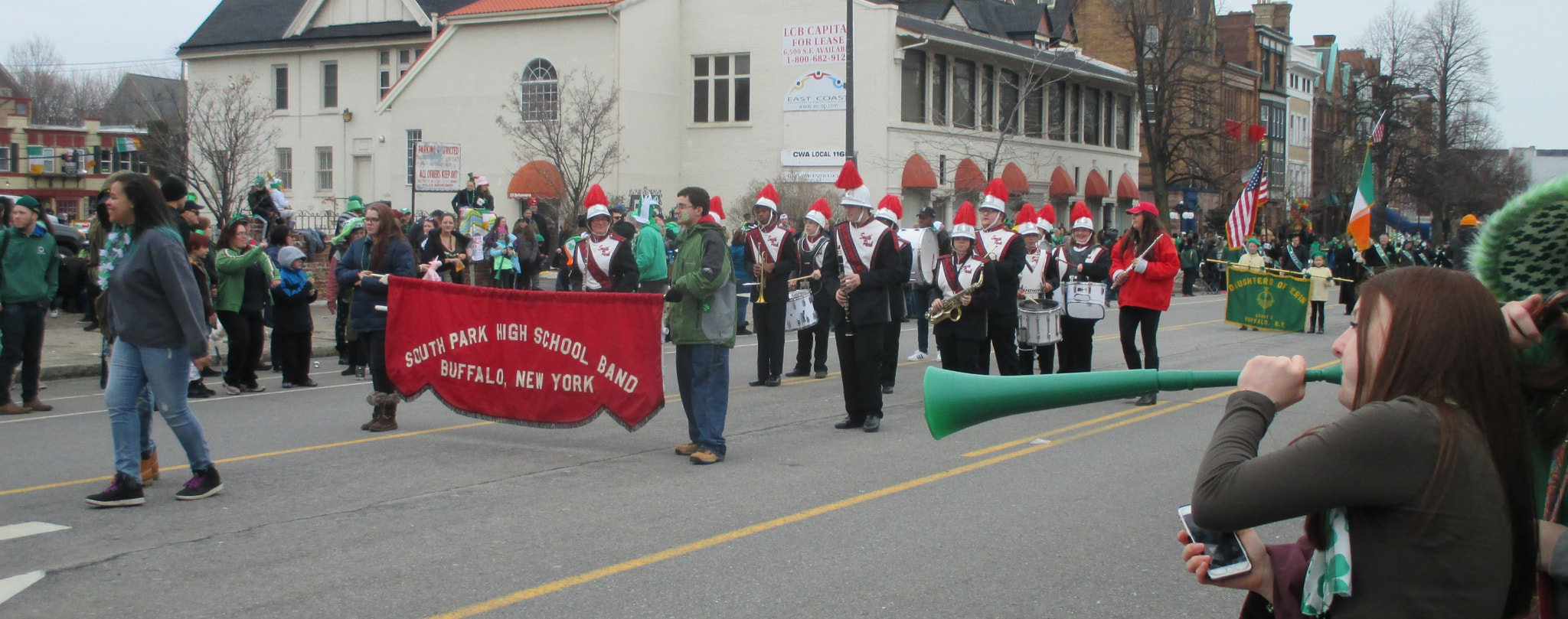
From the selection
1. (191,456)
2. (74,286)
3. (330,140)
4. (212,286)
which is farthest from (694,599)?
(330,140)

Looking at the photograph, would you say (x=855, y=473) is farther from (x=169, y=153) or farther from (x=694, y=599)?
(x=169, y=153)

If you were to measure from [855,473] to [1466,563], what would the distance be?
5851 millimetres

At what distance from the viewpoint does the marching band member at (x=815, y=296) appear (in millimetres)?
12867

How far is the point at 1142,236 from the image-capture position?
11188 millimetres

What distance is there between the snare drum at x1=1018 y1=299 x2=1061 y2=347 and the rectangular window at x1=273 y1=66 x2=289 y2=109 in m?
41.0

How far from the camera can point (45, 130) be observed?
65312 mm

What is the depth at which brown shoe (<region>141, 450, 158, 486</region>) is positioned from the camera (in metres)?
7.38

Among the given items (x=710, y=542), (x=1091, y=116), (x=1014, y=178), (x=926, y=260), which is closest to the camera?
(x=710, y=542)

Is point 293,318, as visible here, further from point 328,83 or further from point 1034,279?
point 328,83

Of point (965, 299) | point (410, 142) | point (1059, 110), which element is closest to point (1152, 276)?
point (965, 299)

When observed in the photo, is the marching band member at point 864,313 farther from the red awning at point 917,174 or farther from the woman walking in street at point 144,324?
the red awning at point 917,174

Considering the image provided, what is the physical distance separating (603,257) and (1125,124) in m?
46.1

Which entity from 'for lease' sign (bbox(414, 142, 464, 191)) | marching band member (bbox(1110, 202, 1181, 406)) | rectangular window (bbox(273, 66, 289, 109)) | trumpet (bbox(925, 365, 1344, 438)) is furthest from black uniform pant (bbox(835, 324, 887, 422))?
rectangular window (bbox(273, 66, 289, 109))

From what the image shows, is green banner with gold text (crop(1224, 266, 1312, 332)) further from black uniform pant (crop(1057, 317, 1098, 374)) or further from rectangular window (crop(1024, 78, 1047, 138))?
rectangular window (crop(1024, 78, 1047, 138))
